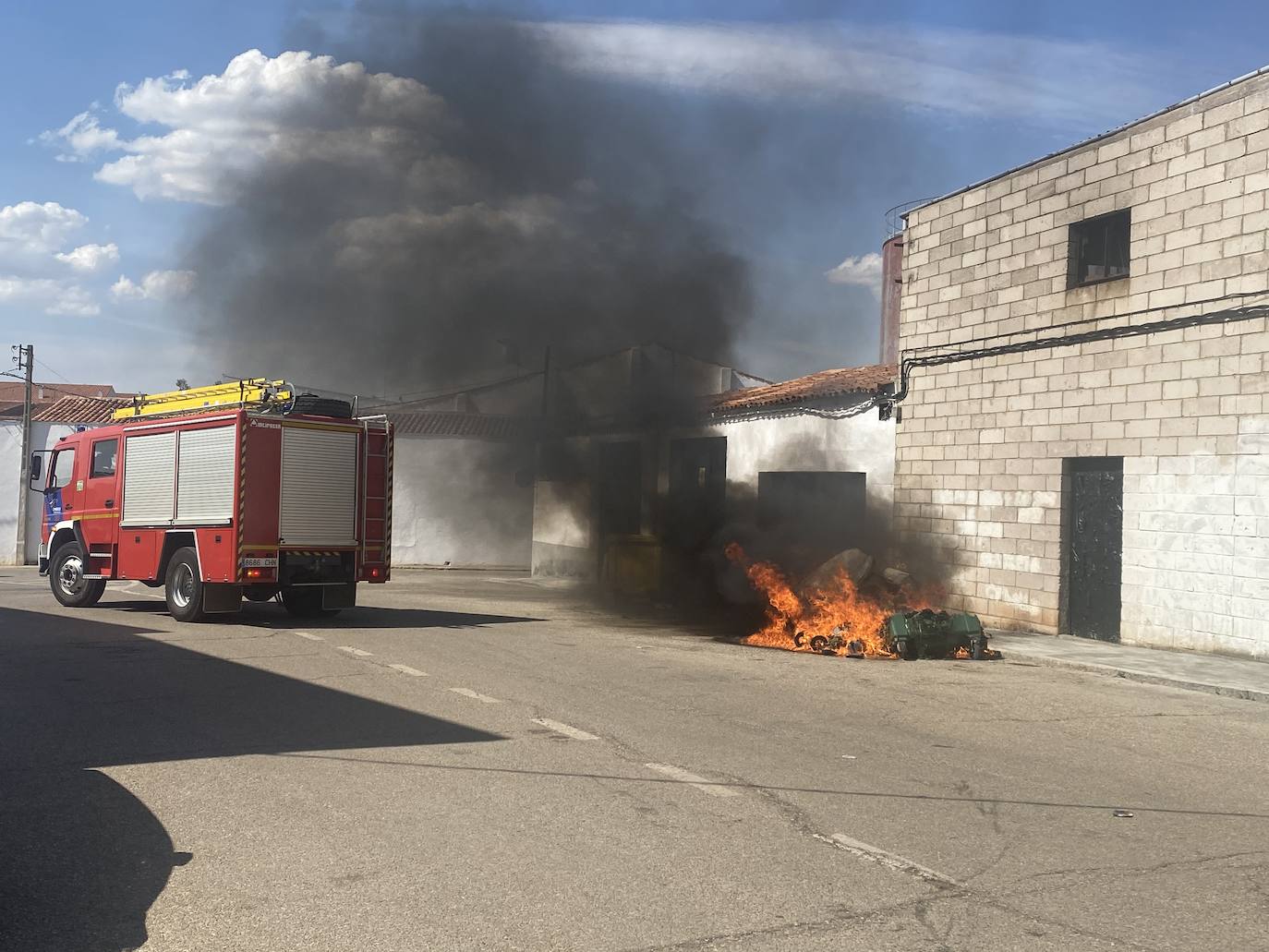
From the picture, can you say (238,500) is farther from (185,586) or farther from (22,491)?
(22,491)

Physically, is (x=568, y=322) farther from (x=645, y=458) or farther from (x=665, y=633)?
(x=665, y=633)

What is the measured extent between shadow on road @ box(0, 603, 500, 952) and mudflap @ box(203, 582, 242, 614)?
5.11ft

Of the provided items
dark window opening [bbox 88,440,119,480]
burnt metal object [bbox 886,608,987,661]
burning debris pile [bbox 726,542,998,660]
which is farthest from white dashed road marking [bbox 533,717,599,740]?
dark window opening [bbox 88,440,119,480]

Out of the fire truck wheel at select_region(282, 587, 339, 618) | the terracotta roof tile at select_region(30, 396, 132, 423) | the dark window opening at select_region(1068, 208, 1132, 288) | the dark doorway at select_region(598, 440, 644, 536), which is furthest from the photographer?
the terracotta roof tile at select_region(30, 396, 132, 423)

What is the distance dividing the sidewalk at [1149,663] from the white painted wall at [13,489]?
93.2ft

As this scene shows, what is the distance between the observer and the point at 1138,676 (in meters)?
11.0

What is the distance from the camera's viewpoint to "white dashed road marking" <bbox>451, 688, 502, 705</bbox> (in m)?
8.37

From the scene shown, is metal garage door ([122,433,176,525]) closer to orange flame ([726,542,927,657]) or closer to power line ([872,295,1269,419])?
orange flame ([726,542,927,657])

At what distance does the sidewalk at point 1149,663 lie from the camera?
10312 millimetres

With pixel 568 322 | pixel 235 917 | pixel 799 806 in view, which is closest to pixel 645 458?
pixel 568 322

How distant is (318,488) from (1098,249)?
10.6 meters

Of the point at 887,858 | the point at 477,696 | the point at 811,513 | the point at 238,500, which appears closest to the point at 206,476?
the point at 238,500

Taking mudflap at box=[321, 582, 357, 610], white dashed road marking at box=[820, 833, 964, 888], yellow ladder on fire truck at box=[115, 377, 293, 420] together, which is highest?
yellow ladder on fire truck at box=[115, 377, 293, 420]

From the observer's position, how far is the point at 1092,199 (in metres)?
14.1
